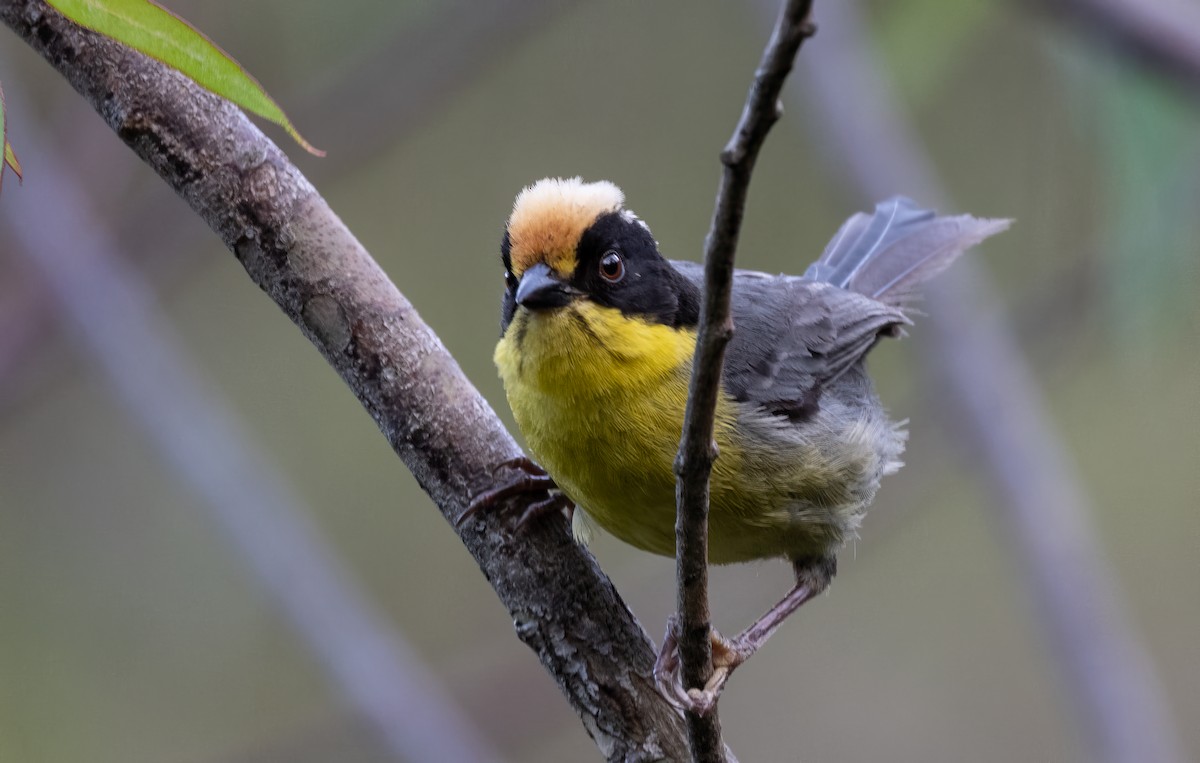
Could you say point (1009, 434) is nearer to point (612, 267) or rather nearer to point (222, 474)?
point (612, 267)

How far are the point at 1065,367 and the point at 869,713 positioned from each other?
2218 mm

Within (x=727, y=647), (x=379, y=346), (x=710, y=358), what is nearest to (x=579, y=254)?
(x=379, y=346)

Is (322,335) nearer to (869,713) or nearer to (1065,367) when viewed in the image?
(1065,367)

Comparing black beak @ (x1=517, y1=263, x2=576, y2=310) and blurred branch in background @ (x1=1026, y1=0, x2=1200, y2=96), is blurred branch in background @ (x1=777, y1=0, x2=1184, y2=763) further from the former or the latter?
black beak @ (x1=517, y1=263, x2=576, y2=310)

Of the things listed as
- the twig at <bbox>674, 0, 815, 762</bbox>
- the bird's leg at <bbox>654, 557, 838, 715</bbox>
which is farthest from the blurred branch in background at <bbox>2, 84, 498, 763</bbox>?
the twig at <bbox>674, 0, 815, 762</bbox>

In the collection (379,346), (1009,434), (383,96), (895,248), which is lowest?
(1009,434)

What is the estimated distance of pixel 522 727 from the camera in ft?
13.2

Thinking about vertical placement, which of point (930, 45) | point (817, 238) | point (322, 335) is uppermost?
point (322, 335)

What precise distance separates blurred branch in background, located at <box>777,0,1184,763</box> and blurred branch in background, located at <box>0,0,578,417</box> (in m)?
0.95

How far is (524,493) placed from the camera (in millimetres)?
2584

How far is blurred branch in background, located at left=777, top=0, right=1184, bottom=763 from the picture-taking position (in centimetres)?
324

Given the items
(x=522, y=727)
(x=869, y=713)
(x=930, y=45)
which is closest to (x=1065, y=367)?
(x=869, y=713)

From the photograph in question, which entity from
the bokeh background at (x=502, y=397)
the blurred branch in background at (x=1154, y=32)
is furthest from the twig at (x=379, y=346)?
the blurred branch in background at (x=1154, y=32)

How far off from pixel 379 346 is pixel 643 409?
1.91ft
